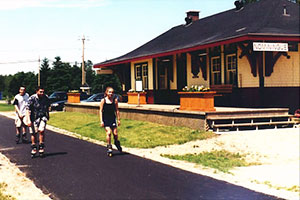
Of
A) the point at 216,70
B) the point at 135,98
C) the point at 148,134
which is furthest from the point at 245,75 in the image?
the point at 135,98

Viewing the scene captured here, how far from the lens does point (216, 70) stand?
20.1 metres

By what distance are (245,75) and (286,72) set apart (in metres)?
1.80

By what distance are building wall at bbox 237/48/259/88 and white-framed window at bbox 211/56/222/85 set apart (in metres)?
1.73

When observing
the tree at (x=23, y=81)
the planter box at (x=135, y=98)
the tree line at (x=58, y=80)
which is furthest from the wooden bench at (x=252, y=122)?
the tree at (x=23, y=81)

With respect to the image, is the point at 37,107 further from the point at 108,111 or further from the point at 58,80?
the point at 58,80

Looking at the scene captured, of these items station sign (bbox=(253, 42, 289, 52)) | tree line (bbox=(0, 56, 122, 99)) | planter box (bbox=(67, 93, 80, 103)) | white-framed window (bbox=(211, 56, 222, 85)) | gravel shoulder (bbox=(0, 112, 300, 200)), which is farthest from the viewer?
tree line (bbox=(0, 56, 122, 99))

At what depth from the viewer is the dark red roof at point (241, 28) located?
16531 millimetres

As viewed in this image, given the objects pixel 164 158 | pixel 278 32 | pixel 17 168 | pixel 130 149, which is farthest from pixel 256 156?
pixel 278 32

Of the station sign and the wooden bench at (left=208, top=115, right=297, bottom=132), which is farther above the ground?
the station sign

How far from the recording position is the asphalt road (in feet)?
21.3

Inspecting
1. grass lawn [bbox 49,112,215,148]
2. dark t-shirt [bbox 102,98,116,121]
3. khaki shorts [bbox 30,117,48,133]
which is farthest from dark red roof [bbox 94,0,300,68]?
khaki shorts [bbox 30,117,48,133]

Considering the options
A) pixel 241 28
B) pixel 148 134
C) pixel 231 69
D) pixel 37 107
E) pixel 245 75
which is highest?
→ pixel 241 28

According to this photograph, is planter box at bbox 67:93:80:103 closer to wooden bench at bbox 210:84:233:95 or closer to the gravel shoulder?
wooden bench at bbox 210:84:233:95

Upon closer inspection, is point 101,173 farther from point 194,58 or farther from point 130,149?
point 194,58
